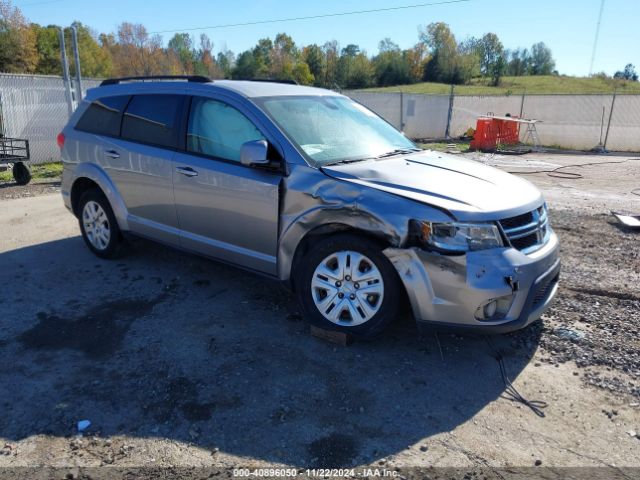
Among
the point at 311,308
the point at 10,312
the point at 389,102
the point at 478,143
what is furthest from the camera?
the point at 389,102

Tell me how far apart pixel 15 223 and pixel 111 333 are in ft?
14.1

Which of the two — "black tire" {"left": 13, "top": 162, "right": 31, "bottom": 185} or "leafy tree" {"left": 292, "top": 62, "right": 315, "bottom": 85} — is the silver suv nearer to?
"black tire" {"left": 13, "top": 162, "right": 31, "bottom": 185}

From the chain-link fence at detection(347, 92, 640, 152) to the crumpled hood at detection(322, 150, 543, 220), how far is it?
54.3 feet

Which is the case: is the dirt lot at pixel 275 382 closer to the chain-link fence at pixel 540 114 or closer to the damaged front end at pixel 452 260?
the damaged front end at pixel 452 260

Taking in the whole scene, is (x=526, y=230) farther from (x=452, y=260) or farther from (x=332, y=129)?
(x=332, y=129)

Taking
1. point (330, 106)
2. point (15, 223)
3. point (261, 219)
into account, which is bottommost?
point (15, 223)

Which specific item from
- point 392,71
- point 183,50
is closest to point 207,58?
point 183,50

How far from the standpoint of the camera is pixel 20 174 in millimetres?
10070

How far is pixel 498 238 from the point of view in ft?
10.9

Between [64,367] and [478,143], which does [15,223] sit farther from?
[478,143]

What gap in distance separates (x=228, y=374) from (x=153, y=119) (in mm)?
2645

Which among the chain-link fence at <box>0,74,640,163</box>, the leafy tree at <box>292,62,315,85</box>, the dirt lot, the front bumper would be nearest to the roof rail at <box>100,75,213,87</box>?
the dirt lot

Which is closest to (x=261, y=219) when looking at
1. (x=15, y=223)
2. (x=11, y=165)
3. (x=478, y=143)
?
(x=15, y=223)

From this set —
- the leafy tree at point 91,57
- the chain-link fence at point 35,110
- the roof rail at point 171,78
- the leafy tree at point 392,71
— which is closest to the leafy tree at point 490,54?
the leafy tree at point 392,71
